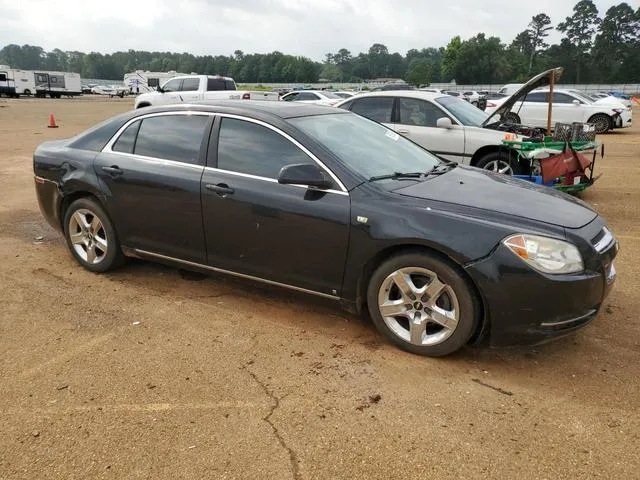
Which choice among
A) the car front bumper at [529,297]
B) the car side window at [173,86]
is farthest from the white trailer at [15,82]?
the car front bumper at [529,297]

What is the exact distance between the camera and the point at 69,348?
3.66 metres

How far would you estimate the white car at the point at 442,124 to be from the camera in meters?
8.20

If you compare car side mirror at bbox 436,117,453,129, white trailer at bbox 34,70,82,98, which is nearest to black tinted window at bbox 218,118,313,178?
car side mirror at bbox 436,117,453,129

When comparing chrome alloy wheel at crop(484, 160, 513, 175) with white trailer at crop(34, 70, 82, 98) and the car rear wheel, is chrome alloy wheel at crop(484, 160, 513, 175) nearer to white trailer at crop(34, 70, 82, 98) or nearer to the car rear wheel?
the car rear wheel

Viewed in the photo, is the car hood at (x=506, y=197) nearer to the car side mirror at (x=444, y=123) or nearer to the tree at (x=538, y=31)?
the car side mirror at (x=444, y=123)

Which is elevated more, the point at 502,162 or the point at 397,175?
the point at 397,175

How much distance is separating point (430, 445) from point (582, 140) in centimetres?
689

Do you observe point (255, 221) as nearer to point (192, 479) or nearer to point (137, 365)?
point (137, 365)

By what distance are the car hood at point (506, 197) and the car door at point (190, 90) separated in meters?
16.7

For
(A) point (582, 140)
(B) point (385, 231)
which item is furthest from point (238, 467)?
(A) point (582, 140)

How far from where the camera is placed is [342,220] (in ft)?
11.8

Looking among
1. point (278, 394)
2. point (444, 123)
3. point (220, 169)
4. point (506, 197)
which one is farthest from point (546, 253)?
point (444, 123)

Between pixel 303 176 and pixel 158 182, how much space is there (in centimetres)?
141

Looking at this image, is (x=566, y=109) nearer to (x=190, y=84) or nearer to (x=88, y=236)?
(x=190, y=84)
